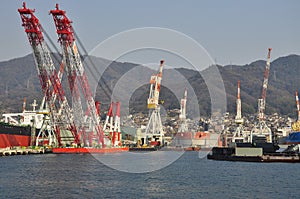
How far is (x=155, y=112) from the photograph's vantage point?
584 ft

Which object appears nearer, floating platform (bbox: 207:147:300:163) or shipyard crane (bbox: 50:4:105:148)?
floating platform (bbox: 207:147:300:163)

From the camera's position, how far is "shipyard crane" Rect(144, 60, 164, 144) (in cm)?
17312

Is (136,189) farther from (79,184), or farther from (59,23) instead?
(59,23)

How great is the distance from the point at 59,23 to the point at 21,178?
52343 millimetres

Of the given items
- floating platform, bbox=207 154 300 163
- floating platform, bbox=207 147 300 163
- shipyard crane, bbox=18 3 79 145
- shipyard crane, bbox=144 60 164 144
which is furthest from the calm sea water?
shipyard crane, bbox=144 60 164 144

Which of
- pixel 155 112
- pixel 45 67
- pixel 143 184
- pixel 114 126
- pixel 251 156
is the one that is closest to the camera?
pixel 143 184

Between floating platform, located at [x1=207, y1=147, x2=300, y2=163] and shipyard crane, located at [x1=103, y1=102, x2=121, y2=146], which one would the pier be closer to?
shipyard crane, located at [x1=103, y1=102, x2=121, y2=146]

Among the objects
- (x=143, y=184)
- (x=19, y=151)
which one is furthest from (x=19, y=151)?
(x=143, y=184)

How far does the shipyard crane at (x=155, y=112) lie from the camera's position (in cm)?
17312

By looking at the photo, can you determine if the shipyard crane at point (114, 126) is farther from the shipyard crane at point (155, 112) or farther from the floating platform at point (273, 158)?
the floating platform at point (273, 158)

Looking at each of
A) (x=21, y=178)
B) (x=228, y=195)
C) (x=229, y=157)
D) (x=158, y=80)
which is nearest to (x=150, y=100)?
(x=158, y=80)

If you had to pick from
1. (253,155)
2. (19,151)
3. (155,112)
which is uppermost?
(155,112)

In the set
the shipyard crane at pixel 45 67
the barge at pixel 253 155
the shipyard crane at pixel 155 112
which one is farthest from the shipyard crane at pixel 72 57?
the shipyard crane at pixel 155 112

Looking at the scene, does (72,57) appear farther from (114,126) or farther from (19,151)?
(114,126)
